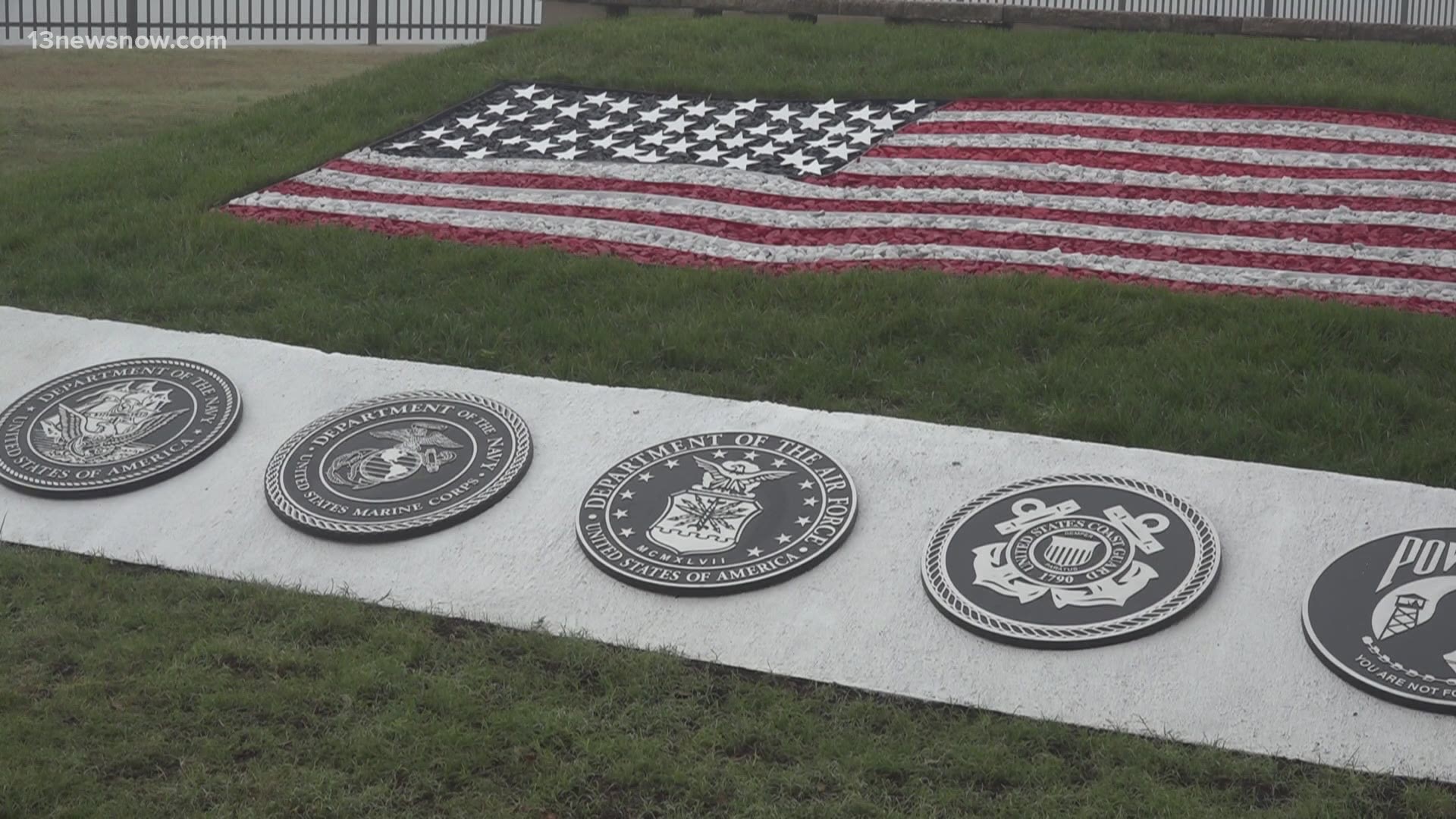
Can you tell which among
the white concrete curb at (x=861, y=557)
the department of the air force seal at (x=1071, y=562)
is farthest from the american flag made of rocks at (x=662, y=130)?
the department of the air force seal at (x=1071, y=562)

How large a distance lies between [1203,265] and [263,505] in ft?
14.1

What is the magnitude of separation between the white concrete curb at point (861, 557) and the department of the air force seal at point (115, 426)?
0.32 feet

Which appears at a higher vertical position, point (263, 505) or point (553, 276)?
point (553, 276)

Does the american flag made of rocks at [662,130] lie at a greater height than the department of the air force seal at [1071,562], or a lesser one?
greater

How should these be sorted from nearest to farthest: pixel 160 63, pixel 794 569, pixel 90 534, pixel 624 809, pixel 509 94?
pixel 624 809, pixel 794 569, pixel 90 534, pixel 509 94, pixel 160 63

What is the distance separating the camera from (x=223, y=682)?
475 cm

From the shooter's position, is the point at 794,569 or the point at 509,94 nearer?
the point at 794,569

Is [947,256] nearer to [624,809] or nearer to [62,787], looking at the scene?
[624,809]

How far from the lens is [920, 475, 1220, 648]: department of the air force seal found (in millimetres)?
4746

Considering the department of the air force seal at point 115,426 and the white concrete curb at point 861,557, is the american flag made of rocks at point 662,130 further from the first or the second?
the department of the air force seal at point 115,426

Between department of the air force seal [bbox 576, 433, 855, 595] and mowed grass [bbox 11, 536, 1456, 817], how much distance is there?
406 millimetres

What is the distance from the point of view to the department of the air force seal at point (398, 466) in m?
5.60

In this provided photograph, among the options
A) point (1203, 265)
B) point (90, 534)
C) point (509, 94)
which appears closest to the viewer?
point (90, 534)

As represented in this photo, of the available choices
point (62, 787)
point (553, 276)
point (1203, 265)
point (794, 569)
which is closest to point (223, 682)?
point (62, 787)
